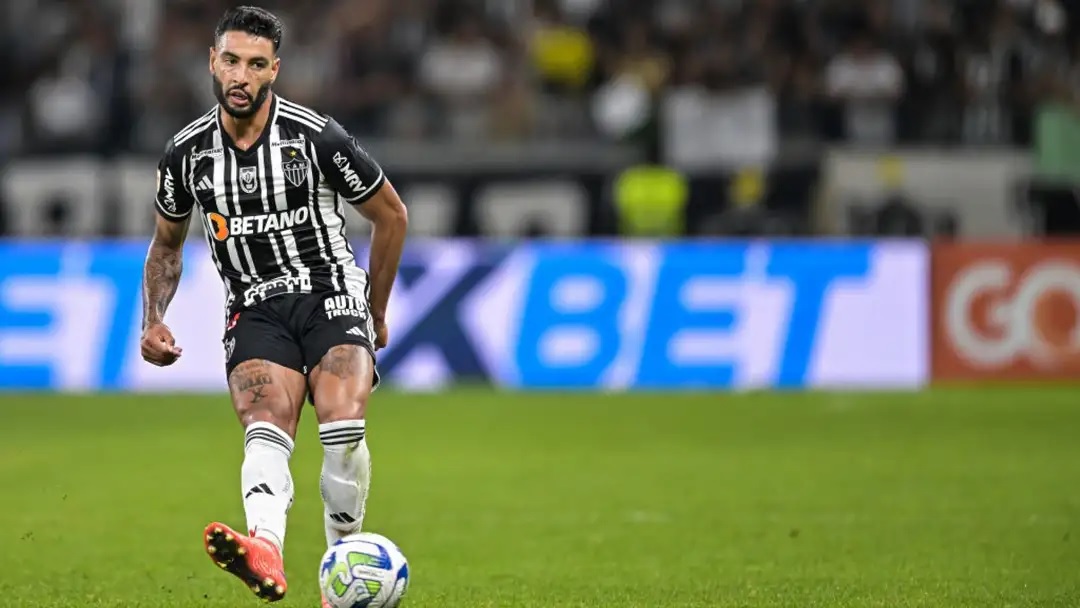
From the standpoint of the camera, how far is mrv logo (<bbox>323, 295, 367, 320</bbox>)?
6.54 meters

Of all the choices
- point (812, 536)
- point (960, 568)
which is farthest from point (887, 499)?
point (960, 568)

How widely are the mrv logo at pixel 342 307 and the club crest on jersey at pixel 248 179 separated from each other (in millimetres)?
492

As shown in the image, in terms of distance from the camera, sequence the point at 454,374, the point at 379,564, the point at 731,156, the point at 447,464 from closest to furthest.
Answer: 1. the point at 379,564
2. the point at 447,464
3. the point at 454,374
4. the point at 731,156

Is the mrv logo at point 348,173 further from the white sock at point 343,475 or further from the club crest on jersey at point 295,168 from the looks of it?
Result: the white sock at point 343,475

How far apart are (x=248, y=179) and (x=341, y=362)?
0.75 meters

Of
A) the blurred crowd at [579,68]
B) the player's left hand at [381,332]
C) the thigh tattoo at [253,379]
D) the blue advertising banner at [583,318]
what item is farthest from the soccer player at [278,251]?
the blurred crowd at [579,68]

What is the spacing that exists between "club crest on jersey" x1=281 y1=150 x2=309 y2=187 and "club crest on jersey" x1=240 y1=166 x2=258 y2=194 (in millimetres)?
107

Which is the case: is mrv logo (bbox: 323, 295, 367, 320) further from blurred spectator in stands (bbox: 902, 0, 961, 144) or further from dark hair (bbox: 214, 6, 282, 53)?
blurred spectator in stands (bbox: 902, 0, 961, 144)

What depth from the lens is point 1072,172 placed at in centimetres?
2009

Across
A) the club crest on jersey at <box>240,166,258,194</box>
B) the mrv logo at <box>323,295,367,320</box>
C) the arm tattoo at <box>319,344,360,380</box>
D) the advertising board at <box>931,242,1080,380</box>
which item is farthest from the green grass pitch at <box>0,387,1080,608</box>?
the club crest on jersey at <box>240,166,258,194</box>

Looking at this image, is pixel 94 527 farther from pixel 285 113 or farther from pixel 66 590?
pixel 285 113

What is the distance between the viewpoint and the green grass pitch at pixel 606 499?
7309mm

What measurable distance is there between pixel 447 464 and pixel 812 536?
3.81 meters

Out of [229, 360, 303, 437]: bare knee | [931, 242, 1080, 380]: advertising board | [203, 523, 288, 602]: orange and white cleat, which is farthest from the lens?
[931, 242, 1080, 380]: advertising board
